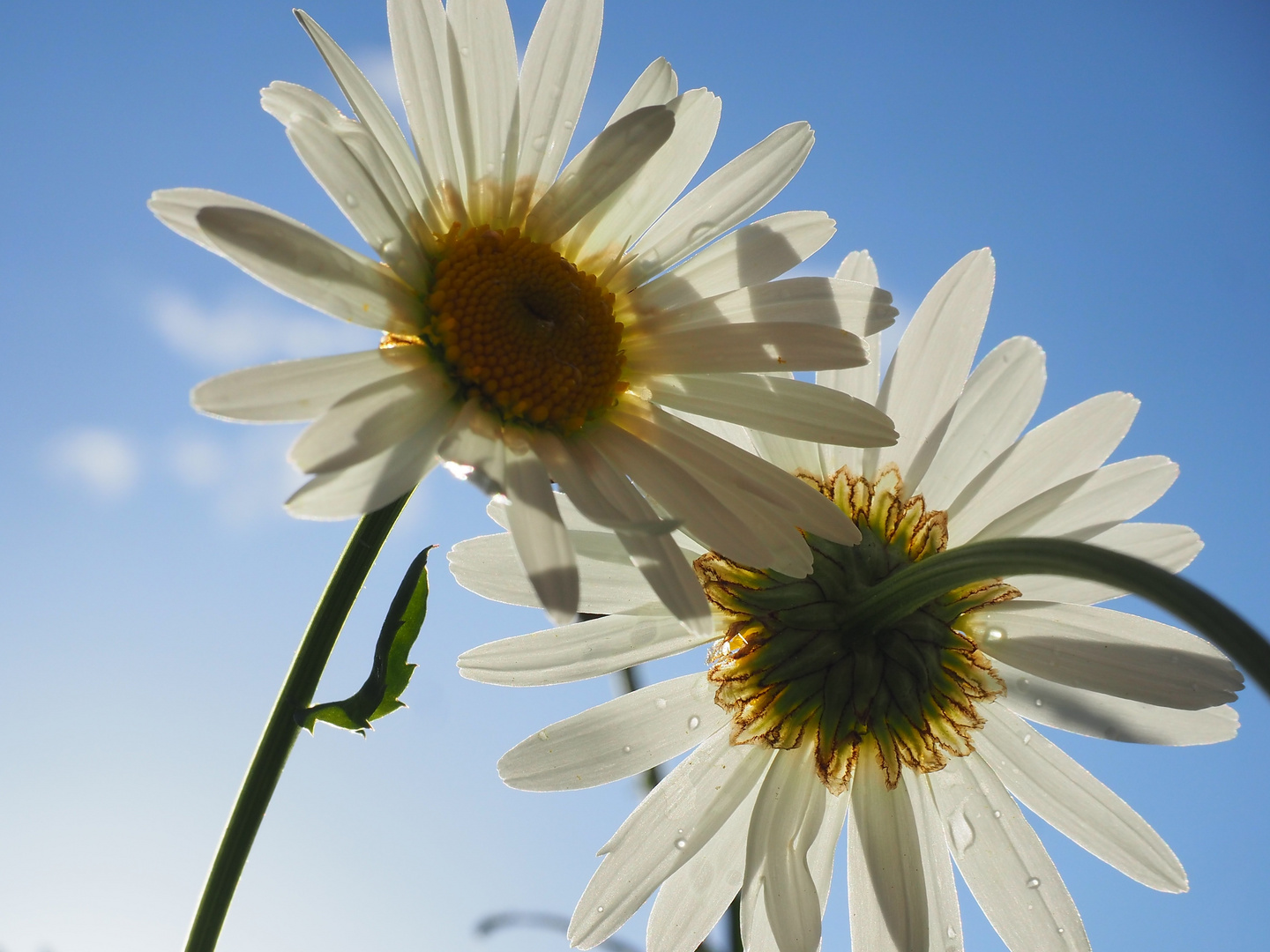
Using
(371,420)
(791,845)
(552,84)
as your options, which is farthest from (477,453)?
(791,845)

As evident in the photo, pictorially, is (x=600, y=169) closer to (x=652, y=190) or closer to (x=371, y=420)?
(x=652, y=190)

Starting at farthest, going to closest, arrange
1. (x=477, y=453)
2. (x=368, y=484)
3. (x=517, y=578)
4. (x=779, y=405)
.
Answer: (x=517, y=578) → (x=779, y=405) → (x=477, y=453) → (x=368, y=484)

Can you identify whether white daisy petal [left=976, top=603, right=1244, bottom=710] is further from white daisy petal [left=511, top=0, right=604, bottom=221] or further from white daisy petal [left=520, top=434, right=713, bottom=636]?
white daisy petal [left=511, top=0, right=604, bottom=221]

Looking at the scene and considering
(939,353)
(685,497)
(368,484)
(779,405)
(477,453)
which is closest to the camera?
(368,484)

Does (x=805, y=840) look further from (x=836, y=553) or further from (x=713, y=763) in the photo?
(x=836, y=553)

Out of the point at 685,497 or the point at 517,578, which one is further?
the point at 517,578

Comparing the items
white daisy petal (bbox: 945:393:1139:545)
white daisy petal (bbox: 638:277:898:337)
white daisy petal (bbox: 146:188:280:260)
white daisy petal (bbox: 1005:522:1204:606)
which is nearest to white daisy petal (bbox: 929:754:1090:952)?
white daisy petal (bbox: 1005:522:1204:606)

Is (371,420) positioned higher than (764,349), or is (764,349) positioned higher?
(764,349)

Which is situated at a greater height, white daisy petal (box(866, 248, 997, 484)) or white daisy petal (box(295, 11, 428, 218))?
white daisy petal (box(295, 11, 428, 218))
